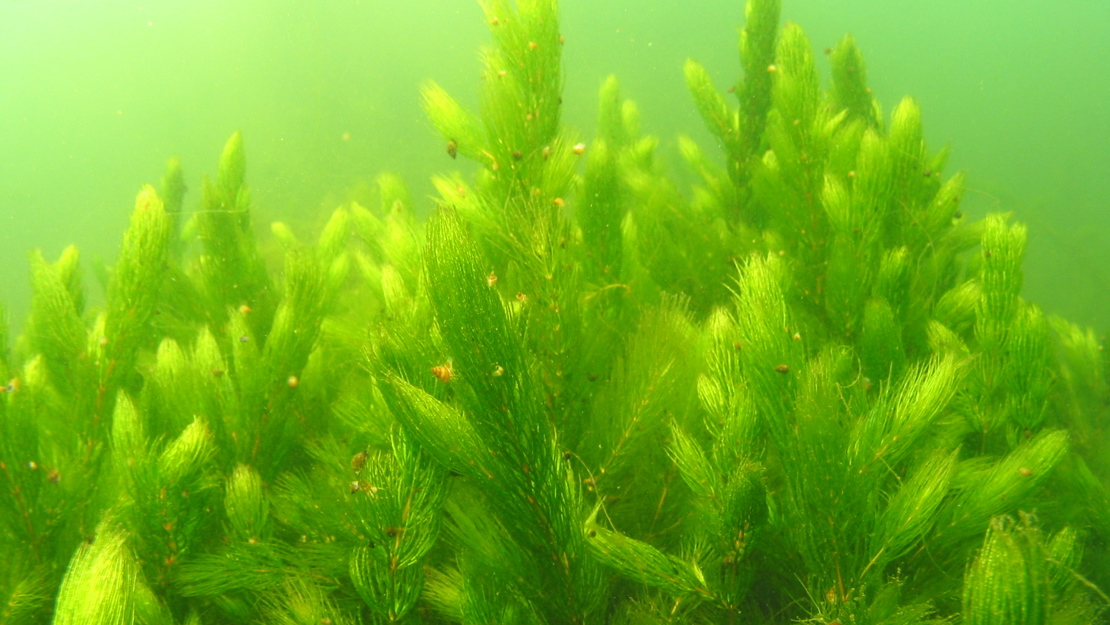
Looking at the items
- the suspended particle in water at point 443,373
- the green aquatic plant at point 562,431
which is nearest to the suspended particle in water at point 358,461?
the green aquatic plant at point 562,431

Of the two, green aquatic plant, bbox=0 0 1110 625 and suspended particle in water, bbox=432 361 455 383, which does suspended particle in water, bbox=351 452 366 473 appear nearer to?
green aquatic plant, bbox=0 0 1110 625

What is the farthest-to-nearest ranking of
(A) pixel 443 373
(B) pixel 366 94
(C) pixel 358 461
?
1. (B) pixel 366 94
2. (C) pixel 358 461
3. (A) pixel 443 373

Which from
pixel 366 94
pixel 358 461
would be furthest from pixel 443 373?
pixel 366 94

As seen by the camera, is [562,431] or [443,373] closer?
[443,373]

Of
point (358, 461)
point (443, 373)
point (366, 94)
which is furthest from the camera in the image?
point (366, 94)

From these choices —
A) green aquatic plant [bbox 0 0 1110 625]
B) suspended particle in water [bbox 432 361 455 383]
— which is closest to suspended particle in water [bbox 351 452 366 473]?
green aquatic plant [bbox 0 0 1110 625]

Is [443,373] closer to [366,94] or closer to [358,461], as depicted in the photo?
[358,461]
